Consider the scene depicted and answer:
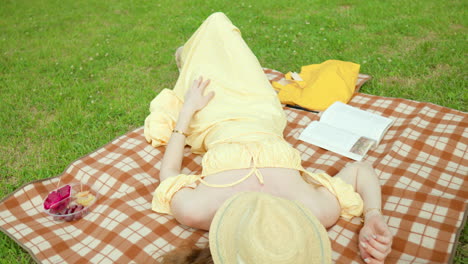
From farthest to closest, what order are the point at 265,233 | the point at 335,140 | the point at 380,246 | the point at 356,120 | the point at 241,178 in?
the point at 356,120
the point at 335,140
the point at 241,178
the point at 380,246
the point at 265,233

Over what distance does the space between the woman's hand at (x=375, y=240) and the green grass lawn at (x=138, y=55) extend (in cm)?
64

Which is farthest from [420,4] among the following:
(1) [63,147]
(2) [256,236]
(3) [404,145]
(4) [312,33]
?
(2) [256,236]

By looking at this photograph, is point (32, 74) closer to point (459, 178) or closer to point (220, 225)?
point (220, 225)

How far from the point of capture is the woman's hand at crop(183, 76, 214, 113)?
11.1 ft

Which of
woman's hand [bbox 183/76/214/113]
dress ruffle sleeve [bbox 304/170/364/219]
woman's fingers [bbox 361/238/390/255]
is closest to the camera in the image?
woman's fingers [bbox 361/238/390/255]

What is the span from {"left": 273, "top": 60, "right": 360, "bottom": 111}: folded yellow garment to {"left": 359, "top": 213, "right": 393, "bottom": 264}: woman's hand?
6.35 ft

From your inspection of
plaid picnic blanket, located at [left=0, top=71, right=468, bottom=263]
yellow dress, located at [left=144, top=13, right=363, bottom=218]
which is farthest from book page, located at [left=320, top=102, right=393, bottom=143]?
yellow dress, located at [left=144, top=13, right=363, bottom=218]

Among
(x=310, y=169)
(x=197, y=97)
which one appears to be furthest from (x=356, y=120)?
(x=197, y=97)

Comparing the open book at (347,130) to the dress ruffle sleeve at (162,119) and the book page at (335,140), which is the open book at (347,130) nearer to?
the book page at (335,140)

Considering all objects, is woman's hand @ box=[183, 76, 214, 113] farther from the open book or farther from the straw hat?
the straw hat

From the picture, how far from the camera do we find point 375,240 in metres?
2.42

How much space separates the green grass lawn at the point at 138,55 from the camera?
14.2 ft

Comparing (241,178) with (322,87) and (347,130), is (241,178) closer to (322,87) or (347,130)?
(347,130)

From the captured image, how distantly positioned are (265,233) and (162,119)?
2382 mm
